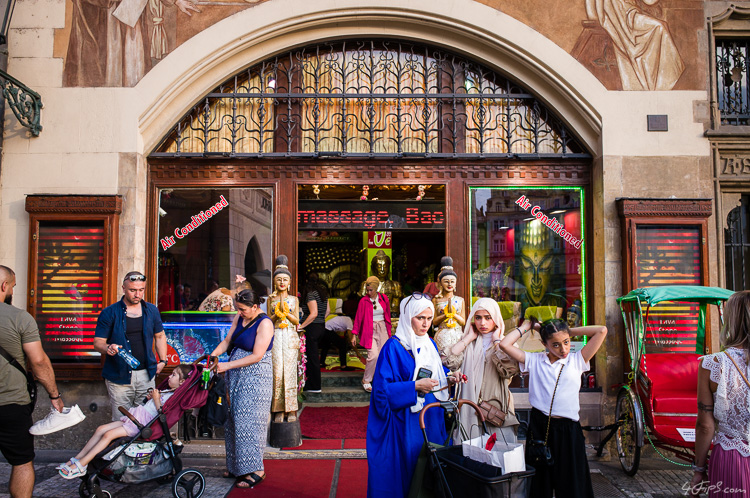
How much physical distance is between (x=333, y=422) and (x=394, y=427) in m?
3.98

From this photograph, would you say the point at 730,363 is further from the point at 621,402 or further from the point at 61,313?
the point at 61,313

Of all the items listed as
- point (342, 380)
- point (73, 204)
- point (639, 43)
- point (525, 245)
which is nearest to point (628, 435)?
point (525, 245)

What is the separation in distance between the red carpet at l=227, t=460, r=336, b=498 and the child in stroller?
1.14m

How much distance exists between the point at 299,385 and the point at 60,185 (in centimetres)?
430

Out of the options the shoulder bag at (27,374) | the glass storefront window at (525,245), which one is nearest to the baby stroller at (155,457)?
the shoulder bag at (27,374)

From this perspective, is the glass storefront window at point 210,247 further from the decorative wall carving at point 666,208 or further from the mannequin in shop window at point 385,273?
the mannequin in shop window at point 385,273

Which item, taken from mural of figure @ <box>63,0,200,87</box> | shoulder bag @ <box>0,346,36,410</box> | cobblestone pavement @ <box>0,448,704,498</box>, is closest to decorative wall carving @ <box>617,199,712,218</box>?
cobblestone pavement @ <box>0,448,704,498</box>

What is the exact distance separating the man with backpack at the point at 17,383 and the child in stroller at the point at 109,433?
1.08ft

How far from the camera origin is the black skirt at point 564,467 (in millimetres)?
4129

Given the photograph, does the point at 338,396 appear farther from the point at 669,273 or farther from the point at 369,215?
the point at 669,273

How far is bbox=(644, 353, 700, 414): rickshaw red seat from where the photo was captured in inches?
238

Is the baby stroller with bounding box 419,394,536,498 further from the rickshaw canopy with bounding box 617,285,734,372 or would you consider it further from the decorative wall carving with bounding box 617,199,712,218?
the decorative wall carving with bounding box 617,199,712,218

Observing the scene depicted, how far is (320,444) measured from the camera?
22.7 feet

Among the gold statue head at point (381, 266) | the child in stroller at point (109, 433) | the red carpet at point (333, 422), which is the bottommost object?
the red carpet at point (333, 422)
